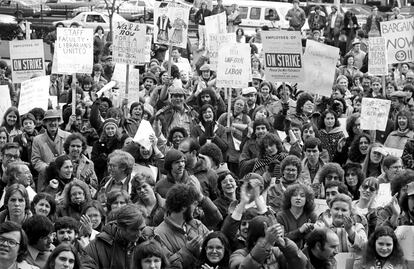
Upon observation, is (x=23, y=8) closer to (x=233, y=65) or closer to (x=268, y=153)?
(x=233, y=65)

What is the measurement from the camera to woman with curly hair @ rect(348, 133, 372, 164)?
14305 mm

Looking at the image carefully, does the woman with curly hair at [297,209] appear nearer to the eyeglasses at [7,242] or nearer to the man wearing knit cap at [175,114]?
the eyeglasses at [7,242]

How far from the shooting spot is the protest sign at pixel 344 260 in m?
9.83

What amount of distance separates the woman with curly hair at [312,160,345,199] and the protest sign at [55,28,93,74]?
5.93 meters

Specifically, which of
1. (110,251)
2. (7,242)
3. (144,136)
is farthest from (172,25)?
(7,242)

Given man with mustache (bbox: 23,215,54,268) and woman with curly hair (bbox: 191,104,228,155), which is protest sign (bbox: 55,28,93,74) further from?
man with mustache (bbox: 23,215,54,268)

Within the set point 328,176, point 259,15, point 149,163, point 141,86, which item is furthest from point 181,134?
point 259,15

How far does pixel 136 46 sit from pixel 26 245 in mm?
9049

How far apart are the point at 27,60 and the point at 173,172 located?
7139 mm

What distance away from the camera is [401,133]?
15.1m

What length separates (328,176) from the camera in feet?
39.6

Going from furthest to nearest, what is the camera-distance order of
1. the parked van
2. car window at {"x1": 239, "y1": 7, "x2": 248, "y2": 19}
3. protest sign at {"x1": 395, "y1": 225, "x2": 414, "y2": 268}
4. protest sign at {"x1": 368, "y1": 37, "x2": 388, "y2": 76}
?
1. car window at {"x1": 239, "y1": 7, "x2": 248, "y2": 19}
2. the parked van
3. protest sign at {"x1": 368, "y1": 37, "x2": 388, "y2": 76}
4. protest sign at {"x1": 395, "y1": 225, "x2": 414, "y2": 268}

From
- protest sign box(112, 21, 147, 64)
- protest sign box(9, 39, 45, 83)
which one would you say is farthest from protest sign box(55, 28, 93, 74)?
protest sign box(9, 39, 45, 83)

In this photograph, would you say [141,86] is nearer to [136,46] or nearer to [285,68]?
[136,46]
